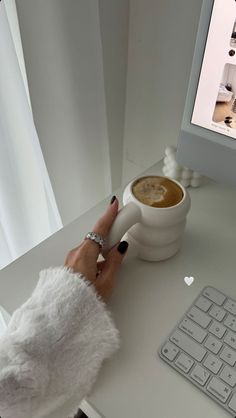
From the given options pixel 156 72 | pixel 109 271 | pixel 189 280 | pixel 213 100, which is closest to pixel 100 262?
pixel 109 271

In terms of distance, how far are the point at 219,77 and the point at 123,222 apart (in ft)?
0.71

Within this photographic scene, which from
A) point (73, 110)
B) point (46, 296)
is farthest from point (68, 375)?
point (73, 110)

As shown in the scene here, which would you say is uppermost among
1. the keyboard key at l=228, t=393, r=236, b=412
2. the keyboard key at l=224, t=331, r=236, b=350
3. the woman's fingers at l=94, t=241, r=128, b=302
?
the woman's fingers at l=94, t=241, r=128, b=302

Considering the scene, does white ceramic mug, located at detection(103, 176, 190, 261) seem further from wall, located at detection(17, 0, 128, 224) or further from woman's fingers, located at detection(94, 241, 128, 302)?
wall, located at detection(17, 0, 128, 224)

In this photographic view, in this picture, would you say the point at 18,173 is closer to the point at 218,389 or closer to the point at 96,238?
the point at 96,238

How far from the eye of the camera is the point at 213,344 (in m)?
0.40

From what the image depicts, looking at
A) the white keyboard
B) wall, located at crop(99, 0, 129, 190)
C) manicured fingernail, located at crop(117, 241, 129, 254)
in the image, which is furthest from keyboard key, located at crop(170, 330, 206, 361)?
wall, located at crop(99, 0, 129, 190)

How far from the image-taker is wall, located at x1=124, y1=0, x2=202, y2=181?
63cm

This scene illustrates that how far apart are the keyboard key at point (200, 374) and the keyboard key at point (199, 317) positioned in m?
0.05

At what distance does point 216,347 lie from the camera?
40 cm

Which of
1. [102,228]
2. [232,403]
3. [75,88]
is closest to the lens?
[232,403]

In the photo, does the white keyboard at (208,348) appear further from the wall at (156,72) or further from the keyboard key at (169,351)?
the wall at (156,72)

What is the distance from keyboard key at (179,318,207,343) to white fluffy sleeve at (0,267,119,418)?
87 millimetres

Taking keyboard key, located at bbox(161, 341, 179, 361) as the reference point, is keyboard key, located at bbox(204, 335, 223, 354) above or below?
above
